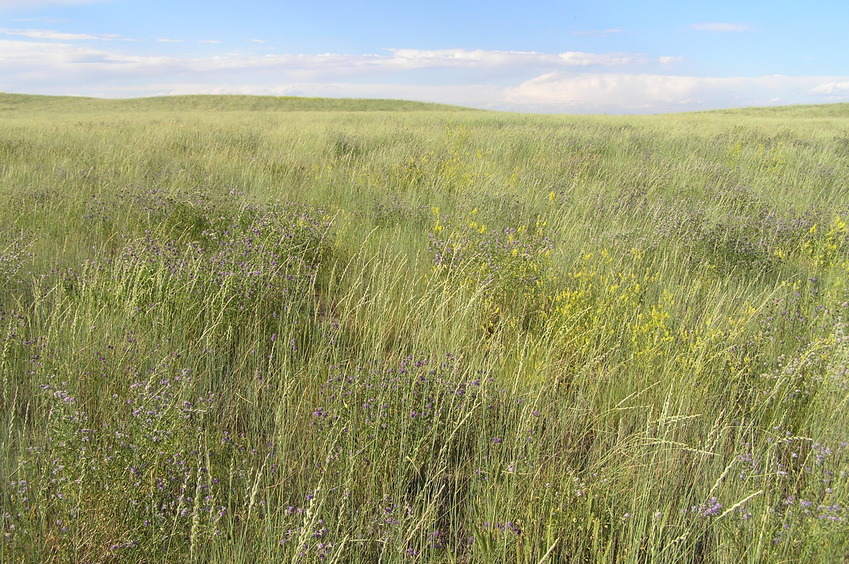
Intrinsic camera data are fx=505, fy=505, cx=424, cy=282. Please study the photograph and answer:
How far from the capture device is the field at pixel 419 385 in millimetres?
1648

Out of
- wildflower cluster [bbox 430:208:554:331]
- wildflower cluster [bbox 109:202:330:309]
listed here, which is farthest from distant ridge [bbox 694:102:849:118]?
wildflower cluster [bbox 109:202:330:309]

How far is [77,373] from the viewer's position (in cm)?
234

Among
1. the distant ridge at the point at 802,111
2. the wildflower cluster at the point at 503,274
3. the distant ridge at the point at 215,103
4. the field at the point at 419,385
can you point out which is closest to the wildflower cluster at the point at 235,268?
the field at the point at 419,385

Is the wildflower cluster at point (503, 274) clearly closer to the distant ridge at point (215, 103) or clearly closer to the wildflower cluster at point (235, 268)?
the wildflower cluster at point (235, 268)

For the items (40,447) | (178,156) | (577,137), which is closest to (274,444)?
(40,447)

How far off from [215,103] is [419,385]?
4417 cm

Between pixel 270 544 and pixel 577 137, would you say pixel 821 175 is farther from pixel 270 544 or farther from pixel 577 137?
pixel 270 544

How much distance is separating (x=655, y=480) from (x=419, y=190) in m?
5.13

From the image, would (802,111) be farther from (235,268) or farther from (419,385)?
(419,385)

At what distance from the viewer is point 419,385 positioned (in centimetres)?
226

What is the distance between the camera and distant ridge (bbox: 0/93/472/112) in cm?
3734

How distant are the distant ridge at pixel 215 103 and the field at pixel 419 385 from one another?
34130 mm

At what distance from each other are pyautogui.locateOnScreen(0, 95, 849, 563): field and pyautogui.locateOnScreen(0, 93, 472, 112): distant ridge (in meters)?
34.1

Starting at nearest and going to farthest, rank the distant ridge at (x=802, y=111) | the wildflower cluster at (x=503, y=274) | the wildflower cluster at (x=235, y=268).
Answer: the wildflower cluster at (x=235, y=268), the wildflower cluster at (x=503, y=274), the distant ridge at (x=802, y=111)
